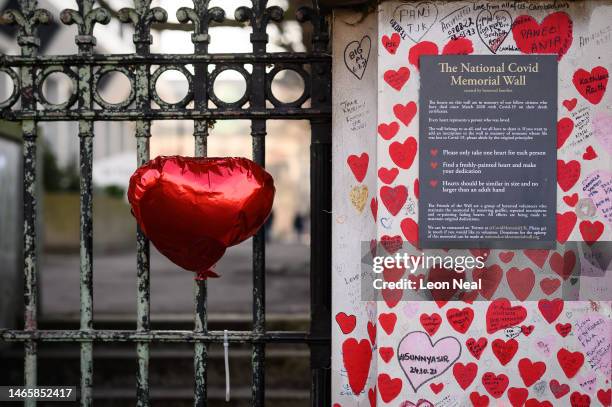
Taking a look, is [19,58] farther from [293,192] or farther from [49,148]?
[293,192]

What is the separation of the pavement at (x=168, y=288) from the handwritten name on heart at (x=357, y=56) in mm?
3779

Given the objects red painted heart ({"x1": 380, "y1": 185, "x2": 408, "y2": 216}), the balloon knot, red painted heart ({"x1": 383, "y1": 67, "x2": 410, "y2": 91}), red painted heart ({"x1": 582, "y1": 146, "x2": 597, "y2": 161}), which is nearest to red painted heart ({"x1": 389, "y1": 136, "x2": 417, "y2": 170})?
red painted heart ({"x1": 380, "y1": 185, "x2": 408, "y2": 216})

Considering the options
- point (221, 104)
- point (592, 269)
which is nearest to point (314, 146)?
point (221, 104)

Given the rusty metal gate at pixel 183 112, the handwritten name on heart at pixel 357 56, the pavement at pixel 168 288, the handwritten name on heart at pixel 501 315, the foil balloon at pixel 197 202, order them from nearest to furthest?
the foil balloon at pixel 197 202 → the handwritten name on heart at pixel 501 315 → the handwritten name on heart at pixel 357 56 → the rusty metal gate at pixel 183 112 → the pavement at pixel 168 288

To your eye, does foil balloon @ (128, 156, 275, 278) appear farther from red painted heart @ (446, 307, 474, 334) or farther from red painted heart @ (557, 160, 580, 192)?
red painted heart @ (557, 160, 580, 192)

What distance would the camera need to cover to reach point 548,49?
2982 mm

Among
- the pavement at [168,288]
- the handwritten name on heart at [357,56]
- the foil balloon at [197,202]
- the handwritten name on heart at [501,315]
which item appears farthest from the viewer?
the pavement at [168,288]

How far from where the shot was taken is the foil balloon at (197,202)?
290 cm

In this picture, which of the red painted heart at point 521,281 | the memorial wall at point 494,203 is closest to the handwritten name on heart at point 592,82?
the memorial wall at point 494,203

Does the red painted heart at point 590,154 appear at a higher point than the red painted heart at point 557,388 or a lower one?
higher

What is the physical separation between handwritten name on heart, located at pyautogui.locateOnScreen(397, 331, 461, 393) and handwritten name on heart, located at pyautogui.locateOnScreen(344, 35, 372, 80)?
1.29 metres

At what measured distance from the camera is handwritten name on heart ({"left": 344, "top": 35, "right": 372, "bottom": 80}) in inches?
124

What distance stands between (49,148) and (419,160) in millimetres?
14536

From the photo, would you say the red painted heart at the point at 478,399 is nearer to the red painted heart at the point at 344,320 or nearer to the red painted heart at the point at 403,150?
the red painted heart at the point at 344,320
